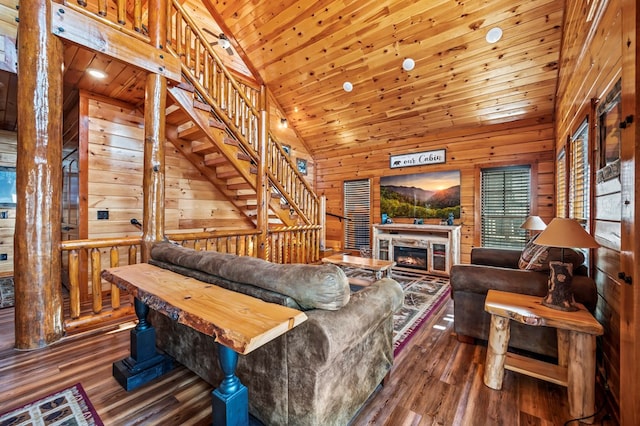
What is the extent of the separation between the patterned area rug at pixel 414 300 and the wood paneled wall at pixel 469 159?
48.0 inches

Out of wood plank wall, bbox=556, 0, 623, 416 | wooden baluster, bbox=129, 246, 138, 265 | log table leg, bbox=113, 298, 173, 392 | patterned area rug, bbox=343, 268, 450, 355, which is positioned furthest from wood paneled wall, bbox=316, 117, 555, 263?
log table leg, bbox=113, 298, 173, 392

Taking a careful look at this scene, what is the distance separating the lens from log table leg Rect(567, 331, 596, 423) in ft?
5.05

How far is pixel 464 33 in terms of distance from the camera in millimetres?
3736

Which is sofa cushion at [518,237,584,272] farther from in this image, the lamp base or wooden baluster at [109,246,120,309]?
wooden baluster at [109,246,120,309]

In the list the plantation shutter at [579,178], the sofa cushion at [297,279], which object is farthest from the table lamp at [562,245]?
the sofa cushion at [297,279]

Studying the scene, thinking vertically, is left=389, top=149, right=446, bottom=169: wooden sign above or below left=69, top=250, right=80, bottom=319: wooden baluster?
above

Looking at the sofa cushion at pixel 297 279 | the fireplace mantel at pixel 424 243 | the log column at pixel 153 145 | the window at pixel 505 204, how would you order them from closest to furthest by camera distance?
the sofa cushion at pixel 297 279 < the log column at pixel 153 145 < the window at pixel 505 204 < the fireplace mantel at pixel 424 243

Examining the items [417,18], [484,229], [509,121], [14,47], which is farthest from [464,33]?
[14,47]

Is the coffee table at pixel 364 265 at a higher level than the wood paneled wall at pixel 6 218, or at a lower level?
lower

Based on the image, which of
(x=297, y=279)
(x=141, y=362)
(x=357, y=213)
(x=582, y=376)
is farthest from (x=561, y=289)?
(x=357, y=213)

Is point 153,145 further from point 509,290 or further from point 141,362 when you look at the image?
point 509,290

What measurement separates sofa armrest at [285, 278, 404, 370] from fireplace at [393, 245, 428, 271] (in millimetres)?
3905

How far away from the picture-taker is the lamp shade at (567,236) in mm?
1590

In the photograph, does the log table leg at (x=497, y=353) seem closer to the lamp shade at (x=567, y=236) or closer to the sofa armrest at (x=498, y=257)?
the lamp shade at (x=567, y=236)
